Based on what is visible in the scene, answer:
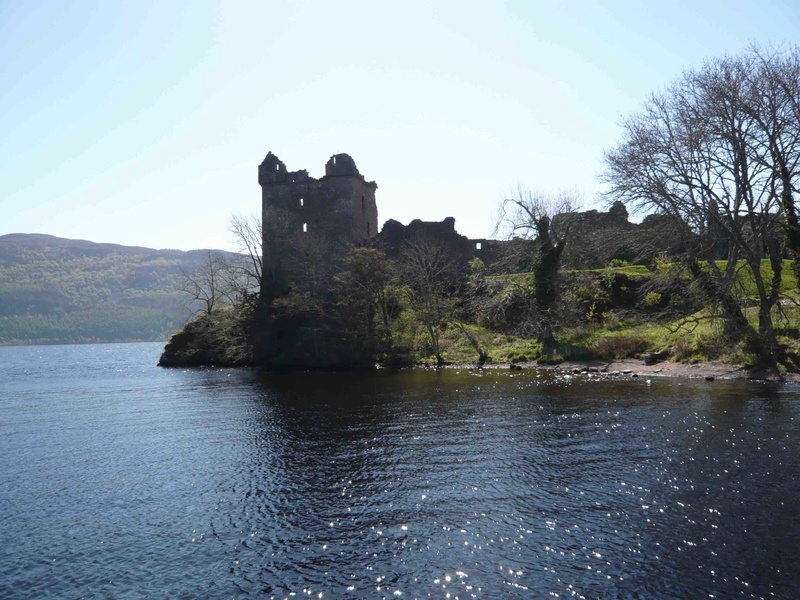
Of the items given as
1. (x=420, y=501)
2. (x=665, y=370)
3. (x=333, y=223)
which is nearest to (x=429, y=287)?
(x=333, y=223)

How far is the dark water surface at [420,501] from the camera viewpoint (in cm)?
883

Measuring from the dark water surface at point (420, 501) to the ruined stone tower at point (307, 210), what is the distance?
1175 inches

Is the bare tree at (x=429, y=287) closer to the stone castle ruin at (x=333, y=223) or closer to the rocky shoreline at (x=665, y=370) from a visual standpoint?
the stone castle ruin at (x=333, y=223)

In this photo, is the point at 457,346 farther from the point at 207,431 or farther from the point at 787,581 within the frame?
the point at 787,581

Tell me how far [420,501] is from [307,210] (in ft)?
142

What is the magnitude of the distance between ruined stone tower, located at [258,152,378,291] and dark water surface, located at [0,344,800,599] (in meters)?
29.9

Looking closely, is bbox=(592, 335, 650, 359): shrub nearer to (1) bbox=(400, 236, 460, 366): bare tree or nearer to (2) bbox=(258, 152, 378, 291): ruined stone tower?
(1) bbox=(400, 236, 460, 366): bare tree

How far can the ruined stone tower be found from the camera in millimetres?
51500

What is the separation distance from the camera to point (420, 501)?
1195cm

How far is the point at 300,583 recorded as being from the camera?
28.9 ft

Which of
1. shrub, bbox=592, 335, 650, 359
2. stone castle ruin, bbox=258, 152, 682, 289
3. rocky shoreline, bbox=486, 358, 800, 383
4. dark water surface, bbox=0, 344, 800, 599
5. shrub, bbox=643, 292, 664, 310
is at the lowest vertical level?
dark water surface, bbox=0, 344, 800, 599

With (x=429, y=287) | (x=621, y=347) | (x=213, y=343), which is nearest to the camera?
(x=621, y=347)

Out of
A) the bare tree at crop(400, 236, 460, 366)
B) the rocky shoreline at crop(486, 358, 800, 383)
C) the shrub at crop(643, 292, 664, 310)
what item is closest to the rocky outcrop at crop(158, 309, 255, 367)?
the bare tree at crop(400, 236, 460, 366)

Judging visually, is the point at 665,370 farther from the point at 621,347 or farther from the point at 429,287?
the point at 429,287
